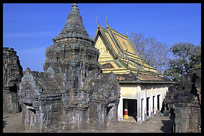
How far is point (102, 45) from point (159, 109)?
1013cm

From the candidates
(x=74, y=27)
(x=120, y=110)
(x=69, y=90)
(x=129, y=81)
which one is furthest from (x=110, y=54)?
(x=69, y=90)

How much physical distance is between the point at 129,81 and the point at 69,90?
5.08 m

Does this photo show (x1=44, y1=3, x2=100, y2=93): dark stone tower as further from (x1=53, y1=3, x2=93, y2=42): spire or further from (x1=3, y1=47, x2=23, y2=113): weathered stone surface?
(x1=3, y1=47, x2=23, y2=113): weathered stone surface

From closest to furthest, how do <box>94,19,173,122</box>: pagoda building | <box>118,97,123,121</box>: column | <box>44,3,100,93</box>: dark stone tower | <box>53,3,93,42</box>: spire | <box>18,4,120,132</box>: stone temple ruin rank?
<box>18,4,120,132</box>: stone temple ruin
<box>44,3,100,93</box>: dark stone tower
<box>53,3,93,42</box>: spire
<box>94,19,173,122</box>: pagoda building
<box>118,97,123,121</box>: column

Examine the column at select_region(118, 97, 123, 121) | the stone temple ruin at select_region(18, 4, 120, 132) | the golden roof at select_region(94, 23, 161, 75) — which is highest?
the golden roof at select_region(94, 23, 161, 75)

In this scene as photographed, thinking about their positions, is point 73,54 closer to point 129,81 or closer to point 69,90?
point 69,90

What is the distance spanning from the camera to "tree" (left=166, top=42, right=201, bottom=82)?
22578 mm

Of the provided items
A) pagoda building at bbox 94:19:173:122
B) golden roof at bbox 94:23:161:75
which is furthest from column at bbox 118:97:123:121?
golden roof at bbox 94:23:161:75

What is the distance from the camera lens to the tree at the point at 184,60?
22.6 meters

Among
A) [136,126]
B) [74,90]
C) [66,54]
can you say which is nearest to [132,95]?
[136,126]

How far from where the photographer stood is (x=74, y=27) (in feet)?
42.9

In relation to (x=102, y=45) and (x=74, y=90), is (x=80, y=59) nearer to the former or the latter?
(x=74, y=90)

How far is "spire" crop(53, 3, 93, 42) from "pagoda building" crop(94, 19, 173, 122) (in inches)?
184

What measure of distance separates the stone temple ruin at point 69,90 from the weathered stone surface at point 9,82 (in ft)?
25.1
